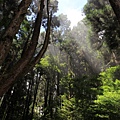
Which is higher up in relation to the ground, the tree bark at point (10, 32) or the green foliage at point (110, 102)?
the tree bark at point (10, 32)

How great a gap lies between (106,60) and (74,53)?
322 inches

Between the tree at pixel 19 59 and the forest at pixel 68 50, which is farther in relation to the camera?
the forest at pixel 68 50

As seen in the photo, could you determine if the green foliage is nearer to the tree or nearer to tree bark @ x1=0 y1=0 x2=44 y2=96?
the tree

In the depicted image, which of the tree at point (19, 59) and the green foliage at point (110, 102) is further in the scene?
the green foliage at point (110, 102)

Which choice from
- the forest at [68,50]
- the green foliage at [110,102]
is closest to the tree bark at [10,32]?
the forest at [68,50]

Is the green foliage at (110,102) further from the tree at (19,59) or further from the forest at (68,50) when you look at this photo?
the tree at (19,59)

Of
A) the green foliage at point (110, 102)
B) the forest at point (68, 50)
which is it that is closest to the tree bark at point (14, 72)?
the forest at point (68, 50)

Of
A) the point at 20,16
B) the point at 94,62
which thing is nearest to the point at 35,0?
the point at 20,16

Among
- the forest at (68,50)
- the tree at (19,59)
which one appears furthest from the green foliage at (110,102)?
the tree at (19,59)

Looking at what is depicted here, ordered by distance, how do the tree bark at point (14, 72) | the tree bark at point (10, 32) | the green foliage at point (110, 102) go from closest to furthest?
the tree bark at point (14, 72) < the tree bark at point (10, 32) < the green foliage at point (110, 102)

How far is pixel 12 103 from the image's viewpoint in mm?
19562

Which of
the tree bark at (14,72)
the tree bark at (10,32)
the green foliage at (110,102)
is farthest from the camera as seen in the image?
the green foliage at (110,102)

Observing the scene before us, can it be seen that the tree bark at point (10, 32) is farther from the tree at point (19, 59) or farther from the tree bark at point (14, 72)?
the tree bark at point (14, 72)

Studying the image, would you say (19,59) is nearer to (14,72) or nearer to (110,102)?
(14,72)
